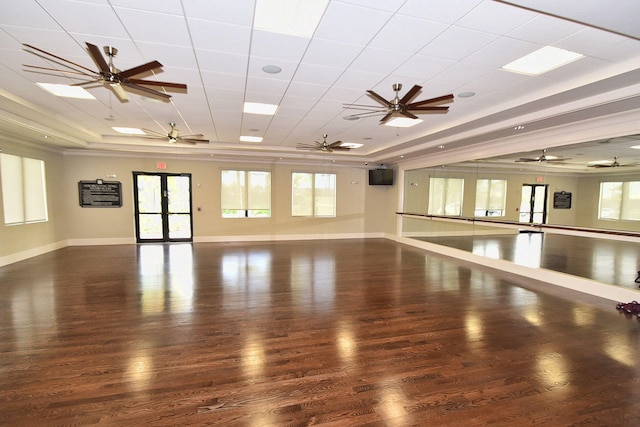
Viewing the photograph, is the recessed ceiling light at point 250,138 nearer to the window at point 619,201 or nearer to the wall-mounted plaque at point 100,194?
the wall-mounted plaque at point 100,194

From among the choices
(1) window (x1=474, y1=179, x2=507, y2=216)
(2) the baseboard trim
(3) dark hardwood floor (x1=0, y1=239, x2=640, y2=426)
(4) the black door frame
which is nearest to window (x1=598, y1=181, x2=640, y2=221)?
(4) the black door frame

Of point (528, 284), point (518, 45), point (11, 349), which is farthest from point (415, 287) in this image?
point (11, 349)

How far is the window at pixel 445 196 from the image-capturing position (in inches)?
323

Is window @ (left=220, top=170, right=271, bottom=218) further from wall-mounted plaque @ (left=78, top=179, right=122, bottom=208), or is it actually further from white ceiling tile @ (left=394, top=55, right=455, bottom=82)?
white ceiling tile @ (left=394, top=55, right=455, bottom=82)

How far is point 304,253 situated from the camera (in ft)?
26.0

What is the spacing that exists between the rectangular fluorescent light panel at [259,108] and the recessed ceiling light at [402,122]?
229cm

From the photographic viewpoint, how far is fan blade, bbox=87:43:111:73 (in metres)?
2.66

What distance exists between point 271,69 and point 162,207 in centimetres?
750

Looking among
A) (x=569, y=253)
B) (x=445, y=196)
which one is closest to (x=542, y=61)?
(x=569, y=253)

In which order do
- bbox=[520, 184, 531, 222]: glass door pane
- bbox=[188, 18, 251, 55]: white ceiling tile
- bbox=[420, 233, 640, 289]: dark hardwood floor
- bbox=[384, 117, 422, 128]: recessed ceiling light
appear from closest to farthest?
bbox=[188, 18, 251, 55]: white ceiling tile → bbox=[420, 233, 640, 289]: dark hardwood floor → bbox=[384, 117, 422, 128]: recessed ceiling light → bbox=[520, 184, 531, 222]: glass door pane

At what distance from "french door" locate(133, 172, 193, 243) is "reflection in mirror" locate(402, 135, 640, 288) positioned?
7961 millimetres

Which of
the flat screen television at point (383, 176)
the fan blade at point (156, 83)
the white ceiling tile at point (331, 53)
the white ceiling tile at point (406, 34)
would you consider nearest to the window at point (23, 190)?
the fan blade at point (156, 83)

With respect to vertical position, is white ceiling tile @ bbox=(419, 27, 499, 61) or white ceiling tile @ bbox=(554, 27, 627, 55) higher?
white ceiling tile @ bbox=(419, 27, 499, 61)

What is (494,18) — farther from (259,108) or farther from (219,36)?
(259,108)
